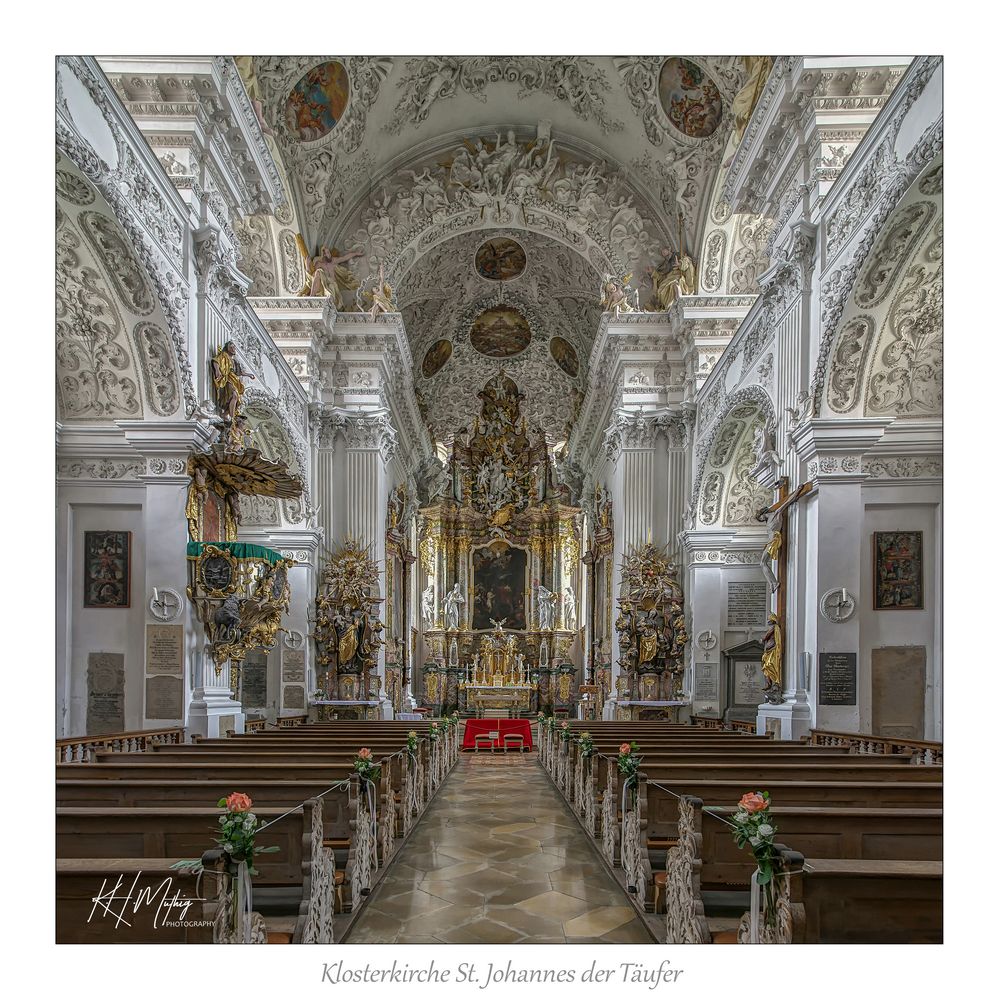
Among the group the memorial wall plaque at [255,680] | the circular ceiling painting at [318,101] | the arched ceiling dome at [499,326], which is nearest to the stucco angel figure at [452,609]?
the arched ceiling dome at [499,326]

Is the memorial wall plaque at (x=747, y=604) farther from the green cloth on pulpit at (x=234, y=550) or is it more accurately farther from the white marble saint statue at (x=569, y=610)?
the white marble saint statue at (x=569, y=610)

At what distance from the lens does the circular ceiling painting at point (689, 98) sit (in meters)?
14.7

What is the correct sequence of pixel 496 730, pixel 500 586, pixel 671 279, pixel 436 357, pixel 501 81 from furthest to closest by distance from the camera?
pixel 500 586
pixel 436 357
pixel 496 730
pixel 671 279
pixel 501 81

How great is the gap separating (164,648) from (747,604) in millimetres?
10478

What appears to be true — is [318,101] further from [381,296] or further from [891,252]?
[891,252]

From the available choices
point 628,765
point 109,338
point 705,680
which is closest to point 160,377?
point 109,338

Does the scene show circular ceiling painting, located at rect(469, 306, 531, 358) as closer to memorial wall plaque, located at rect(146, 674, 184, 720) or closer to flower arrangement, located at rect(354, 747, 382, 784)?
memorial wall plaque, located at rect(146, 674, 184, 720)

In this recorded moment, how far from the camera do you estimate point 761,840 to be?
3506mm

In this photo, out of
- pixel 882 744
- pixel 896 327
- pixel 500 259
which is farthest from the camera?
pixel 500 259

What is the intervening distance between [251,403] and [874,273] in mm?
8800

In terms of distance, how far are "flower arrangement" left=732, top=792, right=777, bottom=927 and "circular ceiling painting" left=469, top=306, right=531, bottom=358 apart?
22.4 m

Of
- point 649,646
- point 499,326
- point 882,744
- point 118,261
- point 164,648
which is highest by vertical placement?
point 499,326

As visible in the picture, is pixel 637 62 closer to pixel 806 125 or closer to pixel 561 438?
pixel 806 125

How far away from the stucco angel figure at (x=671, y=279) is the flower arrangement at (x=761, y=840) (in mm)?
15265
